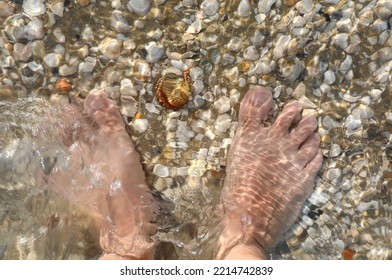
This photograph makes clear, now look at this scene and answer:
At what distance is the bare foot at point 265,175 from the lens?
253 centimetres

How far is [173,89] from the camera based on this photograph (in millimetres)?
2414

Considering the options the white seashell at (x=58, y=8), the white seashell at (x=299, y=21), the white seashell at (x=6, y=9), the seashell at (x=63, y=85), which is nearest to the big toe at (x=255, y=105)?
the white seashell at (x=299, y=21)

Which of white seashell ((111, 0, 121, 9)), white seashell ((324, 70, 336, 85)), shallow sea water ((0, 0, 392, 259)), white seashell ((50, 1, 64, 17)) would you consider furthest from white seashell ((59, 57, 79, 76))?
white seashell ((324, 70, 336, 85))

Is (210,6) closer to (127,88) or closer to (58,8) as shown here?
(127,88)

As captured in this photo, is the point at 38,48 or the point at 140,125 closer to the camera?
the point at 38,48

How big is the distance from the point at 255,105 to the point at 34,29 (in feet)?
4.07

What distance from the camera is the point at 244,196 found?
8.61 feet

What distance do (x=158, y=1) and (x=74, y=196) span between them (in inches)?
46.7

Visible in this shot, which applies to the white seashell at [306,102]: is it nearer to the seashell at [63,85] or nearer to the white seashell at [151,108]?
the white seashell at [151,108]

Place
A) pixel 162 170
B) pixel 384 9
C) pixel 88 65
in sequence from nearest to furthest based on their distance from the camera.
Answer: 1. pixel 384 9
2. pixel 88 65
3. pixel 162 170

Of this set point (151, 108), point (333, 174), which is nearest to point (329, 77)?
point (333, 174)

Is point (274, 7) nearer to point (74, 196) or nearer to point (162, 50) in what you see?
point (162, 50)

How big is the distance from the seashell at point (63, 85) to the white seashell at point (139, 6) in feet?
1.72
